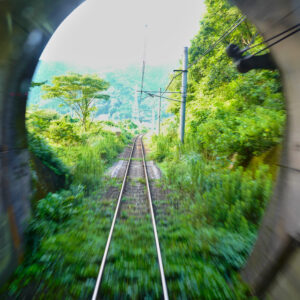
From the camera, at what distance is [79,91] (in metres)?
16.9

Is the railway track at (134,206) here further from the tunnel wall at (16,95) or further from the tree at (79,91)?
the tree at (79,91)

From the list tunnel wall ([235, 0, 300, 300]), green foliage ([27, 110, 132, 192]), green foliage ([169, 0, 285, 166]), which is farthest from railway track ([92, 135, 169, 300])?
green foliage ([169, 0, 285, 166])

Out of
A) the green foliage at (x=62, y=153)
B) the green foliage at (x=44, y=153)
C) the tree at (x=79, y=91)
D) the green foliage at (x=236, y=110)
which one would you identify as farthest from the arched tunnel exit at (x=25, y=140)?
the tree at (x=79, y=91)

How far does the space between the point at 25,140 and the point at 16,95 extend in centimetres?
77

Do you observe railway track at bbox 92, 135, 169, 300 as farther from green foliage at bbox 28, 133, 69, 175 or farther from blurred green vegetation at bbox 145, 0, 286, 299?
green foliage at bbox 28, 133, 69, 175

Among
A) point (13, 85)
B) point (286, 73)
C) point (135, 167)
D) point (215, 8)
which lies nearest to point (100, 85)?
point (135, 167)

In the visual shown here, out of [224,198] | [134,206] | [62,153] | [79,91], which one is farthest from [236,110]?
[79,91]

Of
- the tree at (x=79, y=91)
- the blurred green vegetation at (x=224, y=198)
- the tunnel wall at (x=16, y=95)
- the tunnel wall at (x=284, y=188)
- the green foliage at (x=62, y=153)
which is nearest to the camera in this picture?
the tunnel wall at (x=284, y=188)

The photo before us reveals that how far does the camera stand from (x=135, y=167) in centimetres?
1119

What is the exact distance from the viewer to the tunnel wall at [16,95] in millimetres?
2684

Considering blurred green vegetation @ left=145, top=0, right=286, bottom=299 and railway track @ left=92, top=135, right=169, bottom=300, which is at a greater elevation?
blurred green vegetation @ left=145, top=0, right=286, bottom=299

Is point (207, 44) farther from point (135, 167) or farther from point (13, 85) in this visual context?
point (13, 85)

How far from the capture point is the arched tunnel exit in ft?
7.36

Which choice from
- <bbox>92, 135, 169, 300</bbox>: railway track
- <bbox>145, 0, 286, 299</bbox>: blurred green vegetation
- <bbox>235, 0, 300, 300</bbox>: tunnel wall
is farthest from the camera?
<bbox>145, 0, 286, 299</bbox>: blurred green vegetation
